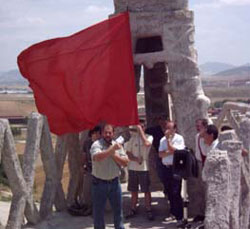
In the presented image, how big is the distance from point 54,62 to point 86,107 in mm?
1143

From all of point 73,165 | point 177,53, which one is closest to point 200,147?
point 177,53

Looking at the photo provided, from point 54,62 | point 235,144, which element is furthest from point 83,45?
point 235,144

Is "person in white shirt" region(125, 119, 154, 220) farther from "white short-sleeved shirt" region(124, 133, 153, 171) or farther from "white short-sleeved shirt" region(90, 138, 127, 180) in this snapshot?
"white short-sleeved shirt" region(90, 138, 127, 180)

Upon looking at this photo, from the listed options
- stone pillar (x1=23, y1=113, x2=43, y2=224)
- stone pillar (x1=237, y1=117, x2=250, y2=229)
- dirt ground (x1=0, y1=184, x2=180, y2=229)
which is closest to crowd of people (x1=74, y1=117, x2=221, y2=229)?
dirt ground (x1=0, y1=184, x2=180, y2=229)

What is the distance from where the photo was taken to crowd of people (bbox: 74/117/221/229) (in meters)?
9.14

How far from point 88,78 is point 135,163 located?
6.05 feet

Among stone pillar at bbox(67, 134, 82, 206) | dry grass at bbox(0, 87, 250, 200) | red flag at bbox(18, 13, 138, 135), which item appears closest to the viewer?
red flag at bbox(18, 13, 138, 135)

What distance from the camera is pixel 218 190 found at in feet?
23.8

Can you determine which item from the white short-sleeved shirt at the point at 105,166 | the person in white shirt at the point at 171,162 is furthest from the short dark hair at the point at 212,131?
the white short-sleeved shirt at the point at 105,166

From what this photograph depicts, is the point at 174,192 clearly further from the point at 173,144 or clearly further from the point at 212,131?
the point at 212,131

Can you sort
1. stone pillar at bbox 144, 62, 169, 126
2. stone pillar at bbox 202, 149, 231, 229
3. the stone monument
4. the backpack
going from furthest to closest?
stone pillar at bbox 144, 62, 169, 126 → the stone monument → the backpack → stone pillar at bbox 202, 149, 231, 229

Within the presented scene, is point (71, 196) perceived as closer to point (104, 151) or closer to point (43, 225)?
point (43, 225)

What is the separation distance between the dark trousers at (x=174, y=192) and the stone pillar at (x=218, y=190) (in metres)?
3.24

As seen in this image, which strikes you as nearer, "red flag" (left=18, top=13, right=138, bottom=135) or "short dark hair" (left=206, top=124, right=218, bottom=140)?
"short dark hair" (left=206, top=124, right=218, bottom=140)
